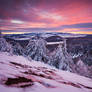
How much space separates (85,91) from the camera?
4344mm

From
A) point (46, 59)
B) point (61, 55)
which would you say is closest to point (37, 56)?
point (46, 59)

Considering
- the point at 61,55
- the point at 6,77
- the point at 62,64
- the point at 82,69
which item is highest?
the point at 6,77

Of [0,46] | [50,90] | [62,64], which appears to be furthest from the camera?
[0,46]

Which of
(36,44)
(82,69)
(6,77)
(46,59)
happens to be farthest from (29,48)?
(6,77)

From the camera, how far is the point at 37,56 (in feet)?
66.8

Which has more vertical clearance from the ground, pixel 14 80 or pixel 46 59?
pixel 14 80

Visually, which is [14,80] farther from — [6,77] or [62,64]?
[62,64]

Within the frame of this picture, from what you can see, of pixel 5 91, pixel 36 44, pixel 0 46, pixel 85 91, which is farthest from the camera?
pixel 36 44

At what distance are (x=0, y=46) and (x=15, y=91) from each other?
18629mm

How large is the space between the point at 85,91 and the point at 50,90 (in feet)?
5.50

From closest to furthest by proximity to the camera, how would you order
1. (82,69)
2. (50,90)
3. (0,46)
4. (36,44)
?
(50,90) < (0,46) < (36,44) < (82,69)

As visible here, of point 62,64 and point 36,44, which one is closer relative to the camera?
point 62,64

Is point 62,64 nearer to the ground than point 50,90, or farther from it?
nearer to the ground

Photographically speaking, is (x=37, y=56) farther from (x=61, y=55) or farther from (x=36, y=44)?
(x=61, y=55)
